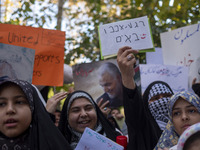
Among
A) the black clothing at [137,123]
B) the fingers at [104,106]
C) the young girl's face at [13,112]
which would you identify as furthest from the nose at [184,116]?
the fingers at [104,106]

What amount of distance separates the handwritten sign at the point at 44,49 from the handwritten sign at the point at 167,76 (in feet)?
3.48

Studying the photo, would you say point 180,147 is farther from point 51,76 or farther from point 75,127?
point 51,76

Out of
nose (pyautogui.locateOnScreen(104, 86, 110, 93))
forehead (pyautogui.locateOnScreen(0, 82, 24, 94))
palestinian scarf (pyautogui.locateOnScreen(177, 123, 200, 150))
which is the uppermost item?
forehead (pyautogui.locateOnScreen(0, 82, 24, 94))

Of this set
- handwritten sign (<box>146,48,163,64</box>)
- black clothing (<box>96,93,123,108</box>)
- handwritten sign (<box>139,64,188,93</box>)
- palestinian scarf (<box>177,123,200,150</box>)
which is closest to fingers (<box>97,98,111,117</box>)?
black clothing (<box>96,93,123,108</box>)

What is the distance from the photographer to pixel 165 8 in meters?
3.05

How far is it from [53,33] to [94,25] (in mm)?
2460

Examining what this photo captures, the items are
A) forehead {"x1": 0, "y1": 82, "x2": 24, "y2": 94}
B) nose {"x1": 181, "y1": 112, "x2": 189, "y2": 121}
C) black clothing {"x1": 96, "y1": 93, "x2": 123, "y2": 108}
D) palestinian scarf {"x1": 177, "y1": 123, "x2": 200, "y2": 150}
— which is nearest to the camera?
palestinian scarf {"x1": 177, "y1": 123, "x2": 200, "y2": 150}

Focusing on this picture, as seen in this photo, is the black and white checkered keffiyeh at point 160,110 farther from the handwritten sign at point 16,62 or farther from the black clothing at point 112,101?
the handwritten sign at point 16,62

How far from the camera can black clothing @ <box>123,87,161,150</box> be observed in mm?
1935

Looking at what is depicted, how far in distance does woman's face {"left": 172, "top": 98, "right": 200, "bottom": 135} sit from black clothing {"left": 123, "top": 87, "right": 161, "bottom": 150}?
21 cm

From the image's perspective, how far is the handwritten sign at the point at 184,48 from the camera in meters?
3.22

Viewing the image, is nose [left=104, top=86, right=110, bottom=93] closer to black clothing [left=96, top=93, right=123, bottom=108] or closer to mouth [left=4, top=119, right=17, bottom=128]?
black clothing [left=96, top=93, right=123, bottom=108]

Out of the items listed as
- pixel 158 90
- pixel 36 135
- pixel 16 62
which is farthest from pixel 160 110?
pixel 16 62

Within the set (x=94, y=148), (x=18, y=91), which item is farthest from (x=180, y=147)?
(x=18, y=91)
